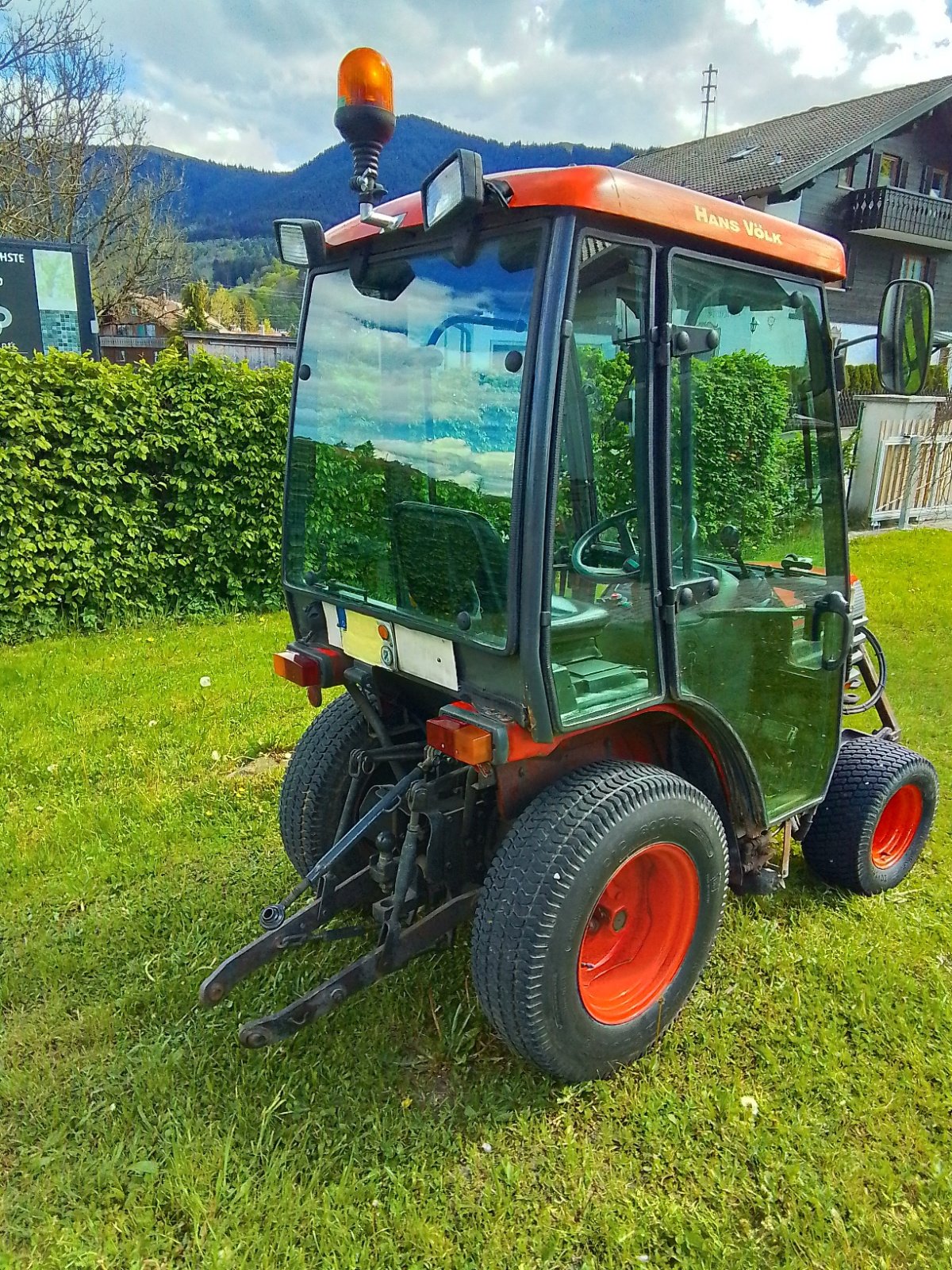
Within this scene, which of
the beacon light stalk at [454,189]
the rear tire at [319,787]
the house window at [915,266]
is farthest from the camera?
the house window at [915,266]

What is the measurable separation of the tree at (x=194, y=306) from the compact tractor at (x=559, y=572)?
2029 cm

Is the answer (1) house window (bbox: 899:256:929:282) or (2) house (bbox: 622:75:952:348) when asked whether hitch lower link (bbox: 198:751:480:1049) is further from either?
(1) house window (bbox: 899:256:929:282)

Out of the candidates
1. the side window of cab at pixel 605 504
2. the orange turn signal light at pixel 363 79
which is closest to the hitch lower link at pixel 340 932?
the side window of cab at pixel 605 504

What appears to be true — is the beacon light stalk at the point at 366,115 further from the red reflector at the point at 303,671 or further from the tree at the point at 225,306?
the tree at the point at 225,306

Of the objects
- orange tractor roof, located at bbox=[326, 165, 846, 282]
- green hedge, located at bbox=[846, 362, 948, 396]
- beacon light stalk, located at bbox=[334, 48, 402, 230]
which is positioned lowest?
orange tractor roof, located at bbox=[326, 165, 846, 282]

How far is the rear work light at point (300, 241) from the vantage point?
238 cm

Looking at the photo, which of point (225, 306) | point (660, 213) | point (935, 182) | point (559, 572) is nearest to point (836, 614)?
point (559, 572)

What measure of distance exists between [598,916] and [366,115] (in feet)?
7.24

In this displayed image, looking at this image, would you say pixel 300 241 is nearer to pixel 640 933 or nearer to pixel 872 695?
pixel 640 933

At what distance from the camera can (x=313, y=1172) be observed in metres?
2.10

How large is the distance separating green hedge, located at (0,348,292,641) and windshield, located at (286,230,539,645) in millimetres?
4249

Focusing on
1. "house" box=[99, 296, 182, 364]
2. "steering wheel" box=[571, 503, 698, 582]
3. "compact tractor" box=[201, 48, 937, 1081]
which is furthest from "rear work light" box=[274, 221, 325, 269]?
"house" box=[99, 296, 182, 364]

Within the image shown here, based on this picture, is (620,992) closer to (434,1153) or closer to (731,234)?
(434,1153)

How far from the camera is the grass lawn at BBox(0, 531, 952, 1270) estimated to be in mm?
1980
